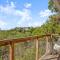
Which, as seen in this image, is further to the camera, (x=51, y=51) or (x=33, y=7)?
(x=33, y=7)

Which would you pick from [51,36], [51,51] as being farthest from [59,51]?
[51,36]

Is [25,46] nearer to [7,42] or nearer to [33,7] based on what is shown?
[7,42]

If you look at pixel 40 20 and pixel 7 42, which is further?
pixel 40 20

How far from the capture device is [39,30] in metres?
10.8

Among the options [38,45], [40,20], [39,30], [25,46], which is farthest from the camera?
[40,20]

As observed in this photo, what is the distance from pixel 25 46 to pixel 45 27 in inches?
293

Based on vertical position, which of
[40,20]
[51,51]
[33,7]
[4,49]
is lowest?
[51,51]

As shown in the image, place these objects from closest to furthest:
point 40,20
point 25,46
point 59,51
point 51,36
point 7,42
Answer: point 7,42 → point 25,46 → point 59,51 → point 51,36 → point 40,20

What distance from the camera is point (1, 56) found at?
296 centimetres

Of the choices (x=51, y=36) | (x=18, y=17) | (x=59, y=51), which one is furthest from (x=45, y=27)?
(x=59, y=51)

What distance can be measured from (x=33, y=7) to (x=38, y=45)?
8.43m

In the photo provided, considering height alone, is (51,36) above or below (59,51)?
above

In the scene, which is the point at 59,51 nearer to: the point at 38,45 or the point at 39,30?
the point at 38,45

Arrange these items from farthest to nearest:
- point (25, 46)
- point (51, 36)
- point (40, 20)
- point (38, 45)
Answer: point (40, 20)
point (51, 36)
point (38, 45)
point (25, 46)
